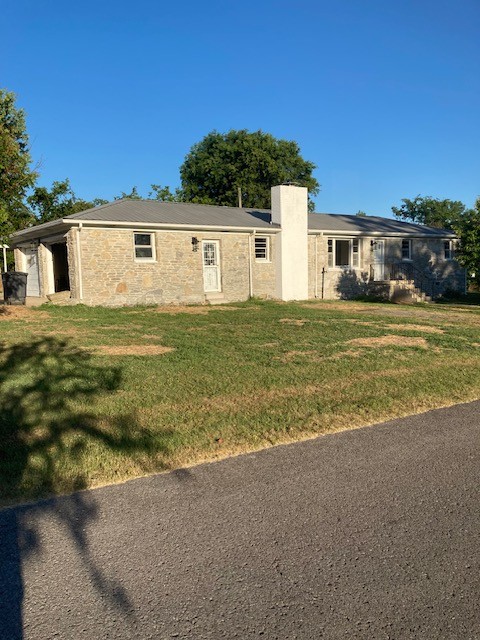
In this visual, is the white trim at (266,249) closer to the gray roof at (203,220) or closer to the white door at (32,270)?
the gray roof at (203,220)

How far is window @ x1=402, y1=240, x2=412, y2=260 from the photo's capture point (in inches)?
997

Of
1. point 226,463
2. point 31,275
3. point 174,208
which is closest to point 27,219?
point 31,275

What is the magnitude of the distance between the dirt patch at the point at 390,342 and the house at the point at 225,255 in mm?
10189

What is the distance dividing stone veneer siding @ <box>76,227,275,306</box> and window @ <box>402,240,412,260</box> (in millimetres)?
8247

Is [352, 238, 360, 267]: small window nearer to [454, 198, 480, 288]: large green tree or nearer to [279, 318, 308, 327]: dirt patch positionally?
[454, 198, 480, 288]: large green tree

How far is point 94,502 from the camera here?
338 cm

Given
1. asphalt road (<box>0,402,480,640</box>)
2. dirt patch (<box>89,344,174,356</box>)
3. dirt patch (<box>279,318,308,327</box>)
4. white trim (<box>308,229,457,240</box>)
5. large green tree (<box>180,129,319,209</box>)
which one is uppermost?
large green tree (<box>180,129,319,209</box>)

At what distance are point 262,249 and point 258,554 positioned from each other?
18.9 metres

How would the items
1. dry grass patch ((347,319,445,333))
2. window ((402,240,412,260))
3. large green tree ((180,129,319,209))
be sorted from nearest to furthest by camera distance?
dry grass patch ((347,319,445,333))
window ((402,240,412,260))
large green tree ((180,129,319,209))

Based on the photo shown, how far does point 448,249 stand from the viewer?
1048 inches

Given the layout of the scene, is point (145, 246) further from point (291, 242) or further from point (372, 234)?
point (372, 234)

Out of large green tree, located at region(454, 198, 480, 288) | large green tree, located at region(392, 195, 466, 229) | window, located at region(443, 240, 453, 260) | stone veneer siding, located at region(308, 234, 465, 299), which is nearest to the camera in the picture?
large green tree, located at region(454, 198, 480, 288)

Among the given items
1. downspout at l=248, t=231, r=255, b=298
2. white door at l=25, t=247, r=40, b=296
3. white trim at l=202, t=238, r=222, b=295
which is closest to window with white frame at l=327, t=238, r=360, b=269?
downspout at l=248, t=231, r=255, b=298

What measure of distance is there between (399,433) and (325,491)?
151 centimetres
